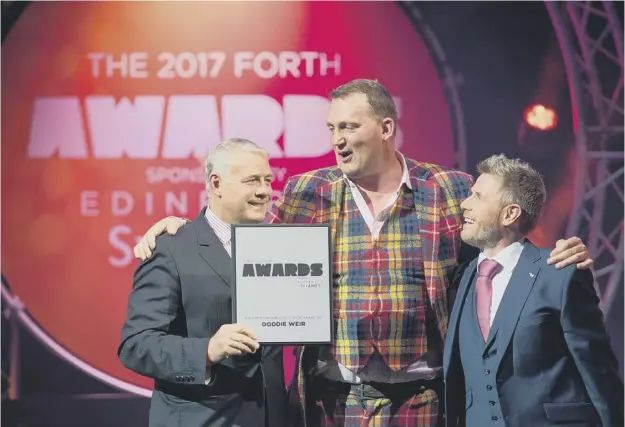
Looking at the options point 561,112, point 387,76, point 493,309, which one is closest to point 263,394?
point 493,309

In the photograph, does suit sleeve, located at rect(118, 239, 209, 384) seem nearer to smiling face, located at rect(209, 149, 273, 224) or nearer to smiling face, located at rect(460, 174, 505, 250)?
smiling face, located at rect(209, 149, 273, 224)

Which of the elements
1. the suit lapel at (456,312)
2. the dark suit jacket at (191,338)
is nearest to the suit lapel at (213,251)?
the dark suit jacket at (191,338)

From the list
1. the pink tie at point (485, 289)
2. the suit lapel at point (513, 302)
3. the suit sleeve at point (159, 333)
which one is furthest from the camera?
the pink tie at point (485, 289)

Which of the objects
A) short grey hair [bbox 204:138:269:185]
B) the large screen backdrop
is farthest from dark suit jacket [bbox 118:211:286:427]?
the large screen backdrop

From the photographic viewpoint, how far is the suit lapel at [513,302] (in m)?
2.97

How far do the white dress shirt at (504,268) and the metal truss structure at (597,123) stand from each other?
2.10 meters

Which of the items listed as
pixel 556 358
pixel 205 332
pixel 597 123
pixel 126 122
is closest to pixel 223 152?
pixel 205 332

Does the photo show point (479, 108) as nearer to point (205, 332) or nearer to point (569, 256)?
point (569, 256)

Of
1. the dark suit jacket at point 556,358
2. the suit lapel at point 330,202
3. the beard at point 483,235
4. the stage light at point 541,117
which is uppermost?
the stage light at point 541,117

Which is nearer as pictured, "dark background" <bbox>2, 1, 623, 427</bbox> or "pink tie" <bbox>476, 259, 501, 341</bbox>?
"pink tie" <bbox>476, 259, 501, 341</bbox>

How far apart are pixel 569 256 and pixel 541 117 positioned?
7.46 feet

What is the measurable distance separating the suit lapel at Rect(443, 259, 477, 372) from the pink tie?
0.04 metres

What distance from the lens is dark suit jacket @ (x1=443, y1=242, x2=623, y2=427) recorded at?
291 cm

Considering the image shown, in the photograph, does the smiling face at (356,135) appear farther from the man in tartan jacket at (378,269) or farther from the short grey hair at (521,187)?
the short grey hair at (521,187)
